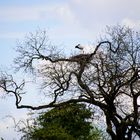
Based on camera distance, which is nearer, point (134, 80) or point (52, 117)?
point (134, 80)

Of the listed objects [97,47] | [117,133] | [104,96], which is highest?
[97,47]

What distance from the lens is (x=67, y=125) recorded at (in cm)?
4269

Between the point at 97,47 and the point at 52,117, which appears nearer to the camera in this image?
the point at 97,47

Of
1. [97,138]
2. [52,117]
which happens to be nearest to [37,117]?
[52,117]

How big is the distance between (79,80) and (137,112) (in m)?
4.00

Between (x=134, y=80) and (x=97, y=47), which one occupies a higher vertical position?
(x=97, y=47)

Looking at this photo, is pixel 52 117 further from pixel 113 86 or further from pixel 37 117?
pixel 113 86

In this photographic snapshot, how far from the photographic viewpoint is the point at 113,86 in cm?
3566

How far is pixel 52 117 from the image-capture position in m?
42.5

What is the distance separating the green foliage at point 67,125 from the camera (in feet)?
133

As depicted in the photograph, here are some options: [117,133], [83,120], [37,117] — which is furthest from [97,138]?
[117,133]

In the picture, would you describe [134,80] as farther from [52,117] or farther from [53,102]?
[52,117]

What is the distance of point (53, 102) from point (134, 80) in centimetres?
521

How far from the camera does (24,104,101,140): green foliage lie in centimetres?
4050
